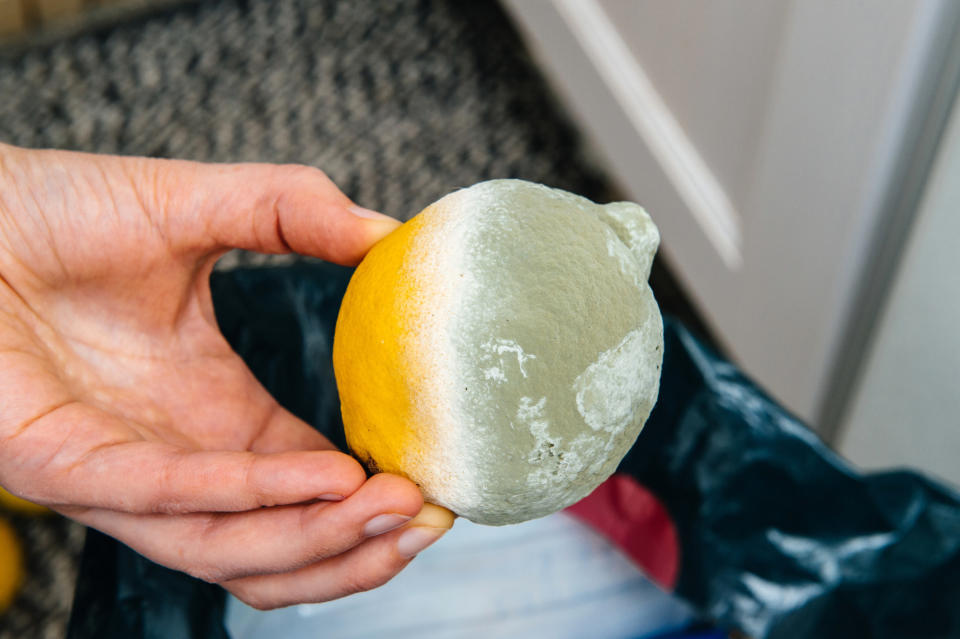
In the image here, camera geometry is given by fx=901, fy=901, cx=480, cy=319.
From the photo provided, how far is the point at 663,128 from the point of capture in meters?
0.94

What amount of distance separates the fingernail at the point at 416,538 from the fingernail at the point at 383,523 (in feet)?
0.05

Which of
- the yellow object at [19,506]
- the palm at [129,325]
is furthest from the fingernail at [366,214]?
the yellow object at [19,506]

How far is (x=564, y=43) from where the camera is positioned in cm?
109

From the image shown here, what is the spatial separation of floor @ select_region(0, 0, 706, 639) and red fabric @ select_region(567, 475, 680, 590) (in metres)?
0.40

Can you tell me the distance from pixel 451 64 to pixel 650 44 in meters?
0.41

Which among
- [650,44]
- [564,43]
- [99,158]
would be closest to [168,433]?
[99,158]

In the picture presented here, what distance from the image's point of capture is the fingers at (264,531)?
0.39 metres

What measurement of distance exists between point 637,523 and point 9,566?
1.94 ft

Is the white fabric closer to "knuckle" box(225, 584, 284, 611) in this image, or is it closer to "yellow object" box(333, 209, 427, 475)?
"knuckle" box(225, 584, 284, 611)

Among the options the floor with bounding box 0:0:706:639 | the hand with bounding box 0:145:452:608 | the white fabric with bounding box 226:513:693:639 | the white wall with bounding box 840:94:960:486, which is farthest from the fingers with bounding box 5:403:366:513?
the floor with bounding box 0:0:706:639

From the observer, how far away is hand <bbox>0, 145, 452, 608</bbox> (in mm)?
421

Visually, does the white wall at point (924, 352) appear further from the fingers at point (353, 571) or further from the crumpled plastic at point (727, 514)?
the fingers at point (353, 571)

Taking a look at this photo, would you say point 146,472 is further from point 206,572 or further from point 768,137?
point 768,137

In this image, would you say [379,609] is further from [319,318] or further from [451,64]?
[451,64]
